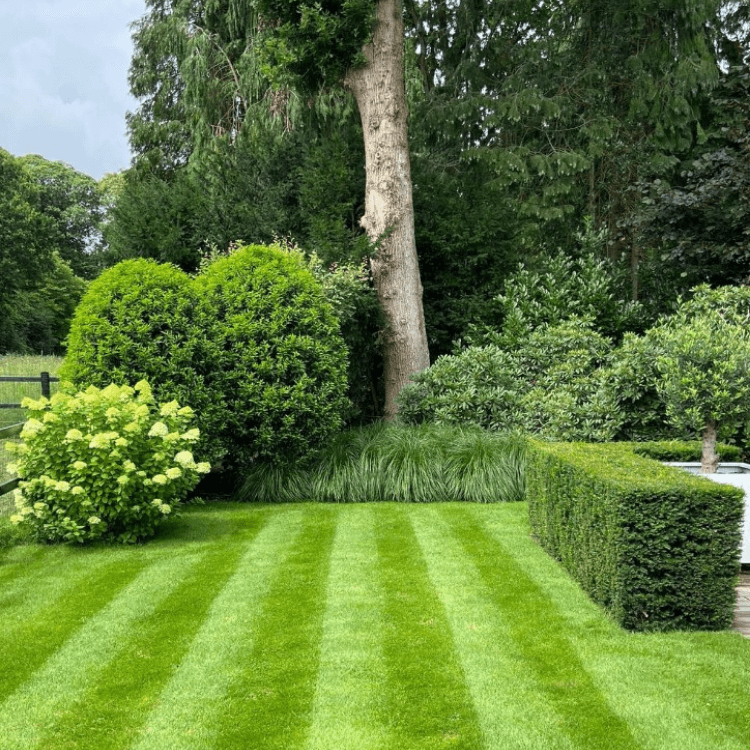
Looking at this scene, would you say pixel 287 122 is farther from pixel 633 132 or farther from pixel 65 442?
pixel 65 442

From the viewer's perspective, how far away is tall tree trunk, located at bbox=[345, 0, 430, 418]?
11422mm

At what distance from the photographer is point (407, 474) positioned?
27.9 ft

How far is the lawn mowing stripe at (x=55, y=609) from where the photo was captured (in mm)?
4383

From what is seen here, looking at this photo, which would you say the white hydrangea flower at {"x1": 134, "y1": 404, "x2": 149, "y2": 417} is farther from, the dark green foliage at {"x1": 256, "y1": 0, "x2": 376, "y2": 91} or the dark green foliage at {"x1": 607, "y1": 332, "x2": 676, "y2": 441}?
the dark green foliage at {"x1": 256, "y1": 0, "x2": 376, "y2": 91}

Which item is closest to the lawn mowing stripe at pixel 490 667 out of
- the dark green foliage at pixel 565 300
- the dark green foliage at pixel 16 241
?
the dark green foliage at pixel 565 300

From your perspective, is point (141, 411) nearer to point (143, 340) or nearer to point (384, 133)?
point (143, 340)

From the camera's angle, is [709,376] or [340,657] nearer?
[340,657]

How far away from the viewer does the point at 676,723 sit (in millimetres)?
3631

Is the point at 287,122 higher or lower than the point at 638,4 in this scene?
lower

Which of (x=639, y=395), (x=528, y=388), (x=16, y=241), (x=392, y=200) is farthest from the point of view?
(x=16, y=241)

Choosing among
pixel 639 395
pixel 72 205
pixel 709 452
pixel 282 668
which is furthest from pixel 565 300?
pixel 72 205

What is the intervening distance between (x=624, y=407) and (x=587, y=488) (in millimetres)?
3835

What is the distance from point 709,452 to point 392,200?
6.46m

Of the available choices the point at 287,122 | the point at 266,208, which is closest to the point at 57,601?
the point at 266,208
